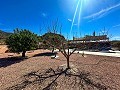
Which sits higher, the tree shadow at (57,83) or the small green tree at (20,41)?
the small green tree at (20,41)

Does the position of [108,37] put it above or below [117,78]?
above

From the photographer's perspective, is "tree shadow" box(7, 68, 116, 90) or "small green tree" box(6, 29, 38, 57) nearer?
"tree shadow" box(7, 68, 116, 90)

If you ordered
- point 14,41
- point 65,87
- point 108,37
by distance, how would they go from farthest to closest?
point 14,41 < point 108,37 < point 65,87

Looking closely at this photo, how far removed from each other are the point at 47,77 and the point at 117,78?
4.50 meters

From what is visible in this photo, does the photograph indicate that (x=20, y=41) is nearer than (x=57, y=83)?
No

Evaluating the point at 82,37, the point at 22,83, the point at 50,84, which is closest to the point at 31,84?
the point at 22,83

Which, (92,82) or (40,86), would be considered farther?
(92,82)

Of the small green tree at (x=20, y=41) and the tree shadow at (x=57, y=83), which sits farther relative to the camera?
the small green tree at (x=20, y=41)

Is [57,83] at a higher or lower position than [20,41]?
lower

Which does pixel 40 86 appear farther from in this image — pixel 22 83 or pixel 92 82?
pixel 92 82

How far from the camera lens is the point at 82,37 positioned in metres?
12.9

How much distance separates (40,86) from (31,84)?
26.2 inches

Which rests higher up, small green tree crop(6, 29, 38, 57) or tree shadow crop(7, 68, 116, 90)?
small green tree crop(6, 29, 38, 57)

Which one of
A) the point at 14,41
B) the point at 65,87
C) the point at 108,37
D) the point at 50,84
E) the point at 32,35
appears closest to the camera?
the point at 65,87
